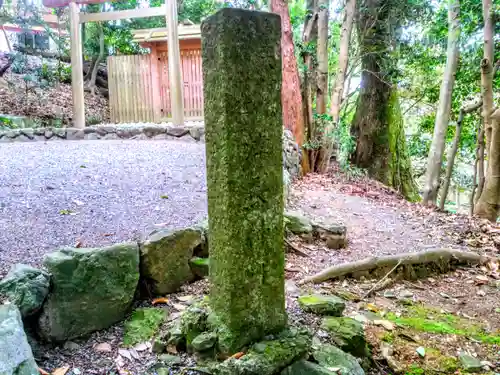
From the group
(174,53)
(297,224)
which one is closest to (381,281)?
(297,224)

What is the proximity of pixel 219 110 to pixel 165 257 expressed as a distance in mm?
1304

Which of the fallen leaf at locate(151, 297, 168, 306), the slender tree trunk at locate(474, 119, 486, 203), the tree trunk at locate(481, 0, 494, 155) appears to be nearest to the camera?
the fallen leaf at locate(151, 297, 168, 306)

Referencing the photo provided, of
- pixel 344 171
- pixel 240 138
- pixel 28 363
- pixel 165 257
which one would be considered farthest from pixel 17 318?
pixel 344 171

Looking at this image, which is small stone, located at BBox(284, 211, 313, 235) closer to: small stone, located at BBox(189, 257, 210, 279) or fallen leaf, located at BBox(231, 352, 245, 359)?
small stone, located at BBox(189, 257, 210, 279)

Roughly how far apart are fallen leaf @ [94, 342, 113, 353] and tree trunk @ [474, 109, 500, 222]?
5.59 meters

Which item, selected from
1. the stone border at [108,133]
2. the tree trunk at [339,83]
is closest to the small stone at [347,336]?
the tree trunk at [339,83]

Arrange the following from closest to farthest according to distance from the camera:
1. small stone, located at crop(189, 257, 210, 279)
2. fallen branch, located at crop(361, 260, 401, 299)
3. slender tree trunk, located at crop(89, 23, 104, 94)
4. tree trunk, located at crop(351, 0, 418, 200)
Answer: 1. small stone, located at crop(189, 257, 210, 279)
2. fallen branch, located at crop(361, 260, 401, 299)
3. tree trunk, located at crop(351, 0, 418, 200)
4. slender tree trunk, located at crop(89, 23, 104, 94)

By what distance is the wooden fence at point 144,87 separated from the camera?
34.7 ft

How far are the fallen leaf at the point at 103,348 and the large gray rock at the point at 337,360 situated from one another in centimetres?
115

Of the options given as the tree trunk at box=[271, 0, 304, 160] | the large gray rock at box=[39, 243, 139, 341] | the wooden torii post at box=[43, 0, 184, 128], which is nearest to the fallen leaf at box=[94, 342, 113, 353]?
the large gray rock at box=[39, 243, 139, 341]

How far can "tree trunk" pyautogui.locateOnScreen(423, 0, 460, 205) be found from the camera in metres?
6.17

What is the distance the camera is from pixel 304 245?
3.91 m

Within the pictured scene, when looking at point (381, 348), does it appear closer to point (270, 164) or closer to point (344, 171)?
point (270, 164)

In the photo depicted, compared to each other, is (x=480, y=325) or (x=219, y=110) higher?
(x=219, y=110)
